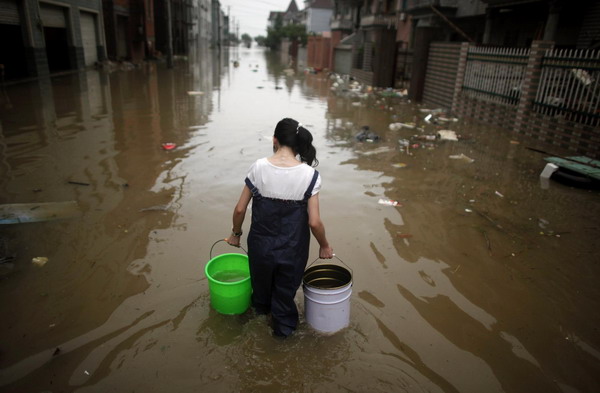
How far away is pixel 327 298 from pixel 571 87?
295 inches

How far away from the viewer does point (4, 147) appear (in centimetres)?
→ 664

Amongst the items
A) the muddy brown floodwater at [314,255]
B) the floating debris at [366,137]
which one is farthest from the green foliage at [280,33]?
the muddy brown floodwater at [314,255]

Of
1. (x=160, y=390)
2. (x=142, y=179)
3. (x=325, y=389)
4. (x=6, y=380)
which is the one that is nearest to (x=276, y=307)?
(x=325, y=389)

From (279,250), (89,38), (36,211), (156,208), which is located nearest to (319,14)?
(89,38)

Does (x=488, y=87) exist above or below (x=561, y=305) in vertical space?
above

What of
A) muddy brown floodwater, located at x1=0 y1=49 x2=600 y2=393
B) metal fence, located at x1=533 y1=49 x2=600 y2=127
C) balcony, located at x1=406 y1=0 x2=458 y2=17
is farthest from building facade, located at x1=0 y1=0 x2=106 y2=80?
balcony, located at x1=406 y1=0 x2=458 y2=17

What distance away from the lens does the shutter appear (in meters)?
17.3

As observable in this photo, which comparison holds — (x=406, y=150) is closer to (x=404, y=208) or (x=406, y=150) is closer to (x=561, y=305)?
(x=404, y=208)

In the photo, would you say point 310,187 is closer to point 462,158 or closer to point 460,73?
point 462,158

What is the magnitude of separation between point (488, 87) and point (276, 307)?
978 centimetres

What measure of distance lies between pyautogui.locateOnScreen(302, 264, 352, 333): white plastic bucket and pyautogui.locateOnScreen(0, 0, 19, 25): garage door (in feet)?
56.6

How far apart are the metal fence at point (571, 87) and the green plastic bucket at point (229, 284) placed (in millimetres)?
7071

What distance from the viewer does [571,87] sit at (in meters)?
7.51

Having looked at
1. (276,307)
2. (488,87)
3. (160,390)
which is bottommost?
(160,390)
